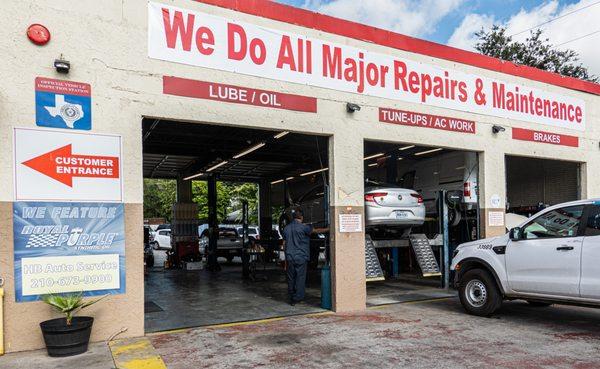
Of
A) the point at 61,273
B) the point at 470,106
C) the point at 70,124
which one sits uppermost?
the point at 470,106

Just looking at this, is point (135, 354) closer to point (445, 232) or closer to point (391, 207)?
point (391, 207)

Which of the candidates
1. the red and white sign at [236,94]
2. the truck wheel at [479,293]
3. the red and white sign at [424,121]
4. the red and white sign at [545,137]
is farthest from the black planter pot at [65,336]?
the red and white sign at [545,137]

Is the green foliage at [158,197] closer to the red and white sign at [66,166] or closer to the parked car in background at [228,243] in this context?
the parked car in background at [228,243]

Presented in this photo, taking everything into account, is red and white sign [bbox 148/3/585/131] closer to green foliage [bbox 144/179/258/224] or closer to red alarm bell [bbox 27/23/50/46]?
red alarm bell [bbox 27/23/50/46]

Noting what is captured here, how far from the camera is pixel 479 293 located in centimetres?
776

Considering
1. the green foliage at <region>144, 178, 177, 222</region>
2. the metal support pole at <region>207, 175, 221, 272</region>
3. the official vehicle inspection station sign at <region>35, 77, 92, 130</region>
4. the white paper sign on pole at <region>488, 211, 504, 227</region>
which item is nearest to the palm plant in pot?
the official vehicle inspection station sign at <region>35, 77, 92, 130</region>

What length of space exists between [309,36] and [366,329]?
15.8 ft

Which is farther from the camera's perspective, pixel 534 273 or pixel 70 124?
pixel 534 273

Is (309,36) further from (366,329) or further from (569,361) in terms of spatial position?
(569,361)

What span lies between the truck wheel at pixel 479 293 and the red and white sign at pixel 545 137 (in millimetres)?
4553

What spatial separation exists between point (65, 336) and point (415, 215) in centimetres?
655

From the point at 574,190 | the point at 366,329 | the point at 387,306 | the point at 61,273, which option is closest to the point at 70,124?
the point at 61,273

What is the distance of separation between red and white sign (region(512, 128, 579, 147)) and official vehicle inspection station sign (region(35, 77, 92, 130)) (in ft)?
29.2

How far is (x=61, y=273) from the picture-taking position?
241 inches
